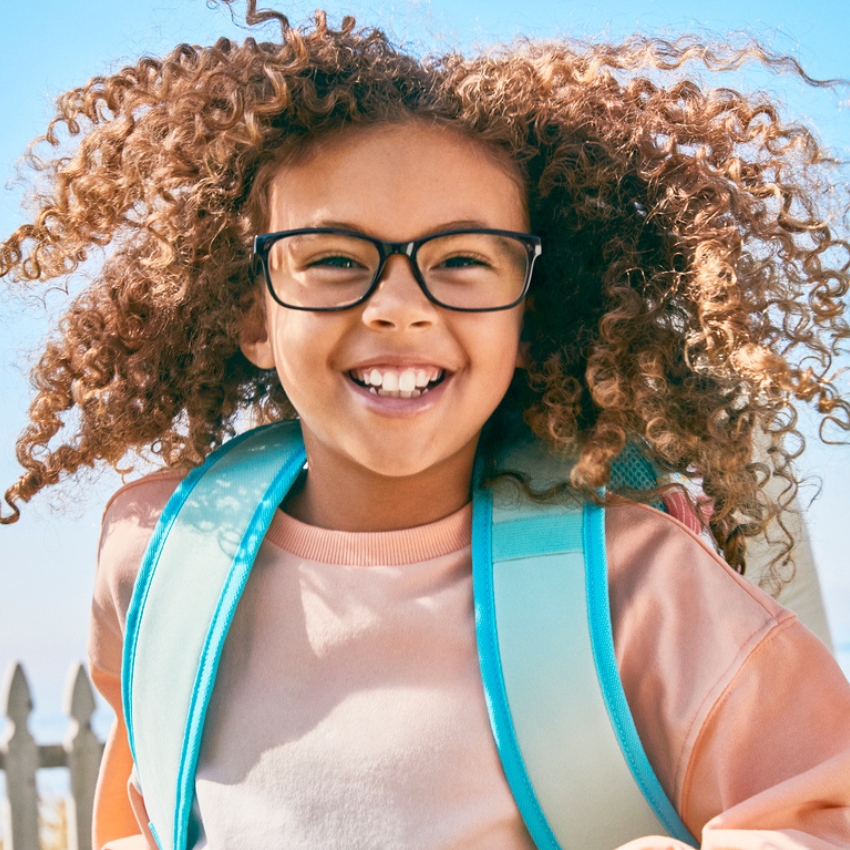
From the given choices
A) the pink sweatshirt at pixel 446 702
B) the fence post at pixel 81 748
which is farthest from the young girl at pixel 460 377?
the fence post at pixel 81 748

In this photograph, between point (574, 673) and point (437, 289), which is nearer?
point (574, 673)

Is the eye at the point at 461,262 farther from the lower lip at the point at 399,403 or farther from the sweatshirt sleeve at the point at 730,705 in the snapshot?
the sweatshirt sleeve at the point at 730,705

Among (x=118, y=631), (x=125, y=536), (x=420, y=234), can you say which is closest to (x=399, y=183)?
(x=420, y=234)

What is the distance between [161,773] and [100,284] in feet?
3.26

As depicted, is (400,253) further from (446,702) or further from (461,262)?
(446,702)

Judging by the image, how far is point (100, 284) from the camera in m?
2.10

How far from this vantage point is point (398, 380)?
1633 millimetres

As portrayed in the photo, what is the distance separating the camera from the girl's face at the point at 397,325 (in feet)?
5.27

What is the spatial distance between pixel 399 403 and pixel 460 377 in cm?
11

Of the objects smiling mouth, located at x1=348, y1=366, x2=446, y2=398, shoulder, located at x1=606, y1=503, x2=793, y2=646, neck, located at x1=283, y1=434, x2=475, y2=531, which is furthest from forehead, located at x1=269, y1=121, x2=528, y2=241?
shoulder, located at x1=606, y1=503, x2=793, y2=646

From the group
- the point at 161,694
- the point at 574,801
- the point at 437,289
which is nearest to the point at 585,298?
the point at 437,289

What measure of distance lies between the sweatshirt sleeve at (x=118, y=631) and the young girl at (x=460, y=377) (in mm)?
11

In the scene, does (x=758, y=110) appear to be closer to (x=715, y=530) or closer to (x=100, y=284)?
(x=715, y=530)

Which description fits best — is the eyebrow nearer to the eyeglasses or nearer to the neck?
the eyeglasses
